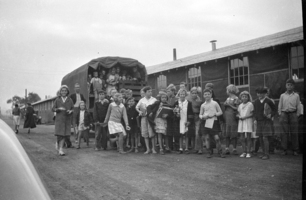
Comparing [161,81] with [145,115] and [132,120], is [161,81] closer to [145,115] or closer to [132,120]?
[145,115]

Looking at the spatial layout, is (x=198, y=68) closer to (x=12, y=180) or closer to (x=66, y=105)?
(x=66, y=105)

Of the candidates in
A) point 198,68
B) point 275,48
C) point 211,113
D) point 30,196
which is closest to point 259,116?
point 211,113

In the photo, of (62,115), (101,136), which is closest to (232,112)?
(101,136)

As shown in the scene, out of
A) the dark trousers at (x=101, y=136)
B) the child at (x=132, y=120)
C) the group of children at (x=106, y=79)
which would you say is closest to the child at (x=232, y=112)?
the child at (x=132, y=120)

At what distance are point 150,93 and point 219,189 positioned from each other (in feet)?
10.5

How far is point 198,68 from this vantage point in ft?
17.4

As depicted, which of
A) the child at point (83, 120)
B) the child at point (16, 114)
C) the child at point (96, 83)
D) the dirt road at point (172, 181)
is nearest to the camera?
the child at point (16, 114)

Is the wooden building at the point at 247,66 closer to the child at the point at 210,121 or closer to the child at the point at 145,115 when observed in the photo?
the child at the point at 145,115

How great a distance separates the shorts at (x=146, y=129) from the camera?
514 cm

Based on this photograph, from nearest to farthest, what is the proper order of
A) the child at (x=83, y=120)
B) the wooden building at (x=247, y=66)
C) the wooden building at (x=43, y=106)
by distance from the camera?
the wooden building at (x=43, y=106) < the wooden building at (x=247, y=66) < the child at (x=83, y=120)

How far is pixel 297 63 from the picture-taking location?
2.31 meters

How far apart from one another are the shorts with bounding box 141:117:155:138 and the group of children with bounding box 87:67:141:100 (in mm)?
1841

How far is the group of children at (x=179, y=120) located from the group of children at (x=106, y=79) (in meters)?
0.92

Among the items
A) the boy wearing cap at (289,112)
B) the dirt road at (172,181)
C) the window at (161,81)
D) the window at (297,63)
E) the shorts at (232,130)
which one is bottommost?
the dirt road at (172,181)
